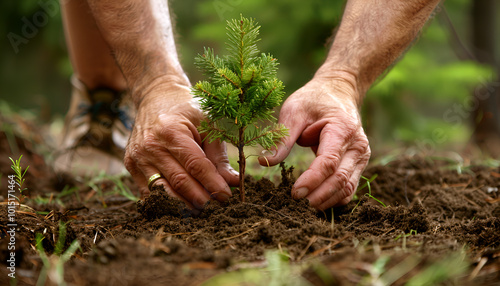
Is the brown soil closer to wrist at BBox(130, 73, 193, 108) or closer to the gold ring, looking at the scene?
the gold ring

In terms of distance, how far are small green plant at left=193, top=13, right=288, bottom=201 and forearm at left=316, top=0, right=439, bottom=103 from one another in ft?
2.20

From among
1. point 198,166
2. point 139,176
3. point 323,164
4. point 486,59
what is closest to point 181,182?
point 198,166

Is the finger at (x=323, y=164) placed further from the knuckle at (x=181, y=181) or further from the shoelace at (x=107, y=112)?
the shoelace at (x=107, y=112)

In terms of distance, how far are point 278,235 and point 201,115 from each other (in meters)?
0.74

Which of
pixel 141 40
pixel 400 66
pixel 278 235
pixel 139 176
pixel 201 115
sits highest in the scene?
pixel 400 66

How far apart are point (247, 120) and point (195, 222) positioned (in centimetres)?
48

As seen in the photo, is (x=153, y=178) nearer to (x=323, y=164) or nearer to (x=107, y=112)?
(x=323, y=164)

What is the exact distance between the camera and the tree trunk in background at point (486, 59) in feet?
19.9

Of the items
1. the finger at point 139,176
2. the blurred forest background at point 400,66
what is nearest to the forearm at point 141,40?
the finger at point 139,176

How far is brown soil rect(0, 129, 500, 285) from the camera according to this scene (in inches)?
41.1

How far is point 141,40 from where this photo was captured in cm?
214

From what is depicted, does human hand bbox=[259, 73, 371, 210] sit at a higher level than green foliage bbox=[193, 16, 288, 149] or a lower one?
lower

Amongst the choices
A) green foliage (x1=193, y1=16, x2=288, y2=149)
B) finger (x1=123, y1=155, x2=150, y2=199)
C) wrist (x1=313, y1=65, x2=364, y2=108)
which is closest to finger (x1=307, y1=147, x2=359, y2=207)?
green foliage (x1=193, y1=16, x2=288, y2=149)

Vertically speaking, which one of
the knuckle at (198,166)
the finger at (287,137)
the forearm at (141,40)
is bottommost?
the knuckle at (198,166)
